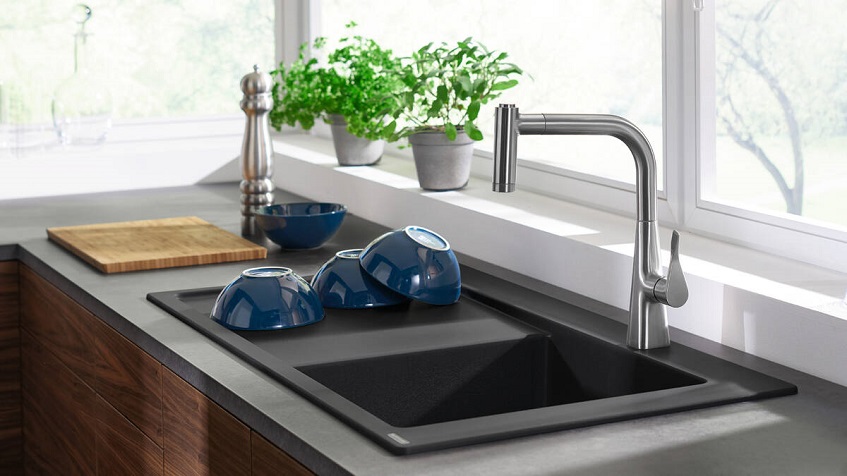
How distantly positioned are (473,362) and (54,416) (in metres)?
1.07

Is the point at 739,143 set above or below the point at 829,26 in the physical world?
below

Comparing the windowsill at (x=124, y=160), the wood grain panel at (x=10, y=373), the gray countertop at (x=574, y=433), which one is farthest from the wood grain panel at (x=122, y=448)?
the windowsill at (x=124, y=160)

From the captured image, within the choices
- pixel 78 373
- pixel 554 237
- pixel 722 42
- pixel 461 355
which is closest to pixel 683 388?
pixel 461 355

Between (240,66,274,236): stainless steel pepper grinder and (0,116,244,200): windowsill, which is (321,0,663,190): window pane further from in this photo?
(0,116,244,200): windowsill

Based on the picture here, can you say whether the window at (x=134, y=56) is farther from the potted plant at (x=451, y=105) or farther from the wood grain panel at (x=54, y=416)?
the potted plant at (x=451, y=105)

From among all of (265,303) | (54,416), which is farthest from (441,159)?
(54,416)

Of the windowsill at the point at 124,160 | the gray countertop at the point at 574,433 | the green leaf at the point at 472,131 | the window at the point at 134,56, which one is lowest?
the gray countertop at the point at 574,433

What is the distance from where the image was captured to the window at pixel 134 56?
10.5 feet

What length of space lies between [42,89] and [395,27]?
1.04 m

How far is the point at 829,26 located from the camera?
1740 millimetres

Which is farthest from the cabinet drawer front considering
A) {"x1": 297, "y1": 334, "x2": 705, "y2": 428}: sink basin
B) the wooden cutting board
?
{"x1": 297, "y1": 334, "x2": 705, "y2": 428}: sink basin

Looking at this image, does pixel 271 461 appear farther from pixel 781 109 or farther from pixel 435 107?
pixel 435 107

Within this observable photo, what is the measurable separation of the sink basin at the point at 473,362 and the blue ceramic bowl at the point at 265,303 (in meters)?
0.02

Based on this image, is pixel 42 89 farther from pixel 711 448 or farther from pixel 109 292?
pixel 711 448
